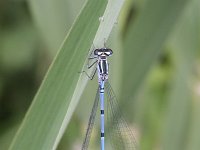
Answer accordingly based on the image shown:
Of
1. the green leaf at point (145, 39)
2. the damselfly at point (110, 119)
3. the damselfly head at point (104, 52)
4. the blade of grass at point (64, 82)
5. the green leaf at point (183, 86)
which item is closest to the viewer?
the blade of grass at point (64, 82)

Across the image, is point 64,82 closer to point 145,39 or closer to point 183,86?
point 145,39

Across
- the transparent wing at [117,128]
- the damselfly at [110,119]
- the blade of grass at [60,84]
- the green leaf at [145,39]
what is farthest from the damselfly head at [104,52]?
the green leaf at [145,39]

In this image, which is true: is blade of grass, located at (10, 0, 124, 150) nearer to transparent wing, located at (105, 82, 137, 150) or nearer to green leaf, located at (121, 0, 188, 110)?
transparent wing, located at (105, 82, 137, 150)

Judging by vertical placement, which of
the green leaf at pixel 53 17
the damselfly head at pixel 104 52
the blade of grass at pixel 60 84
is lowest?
the blade of grass at pixel 60 84

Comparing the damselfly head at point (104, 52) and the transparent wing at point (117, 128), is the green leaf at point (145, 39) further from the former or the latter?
the damselfly head at point (104, 52)

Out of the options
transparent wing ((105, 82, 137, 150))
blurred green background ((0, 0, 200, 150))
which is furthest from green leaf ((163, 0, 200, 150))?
transparent wing ((105, 82, 137, 150))

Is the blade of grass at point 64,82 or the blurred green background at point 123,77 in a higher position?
the blurred green background at point 123,77
